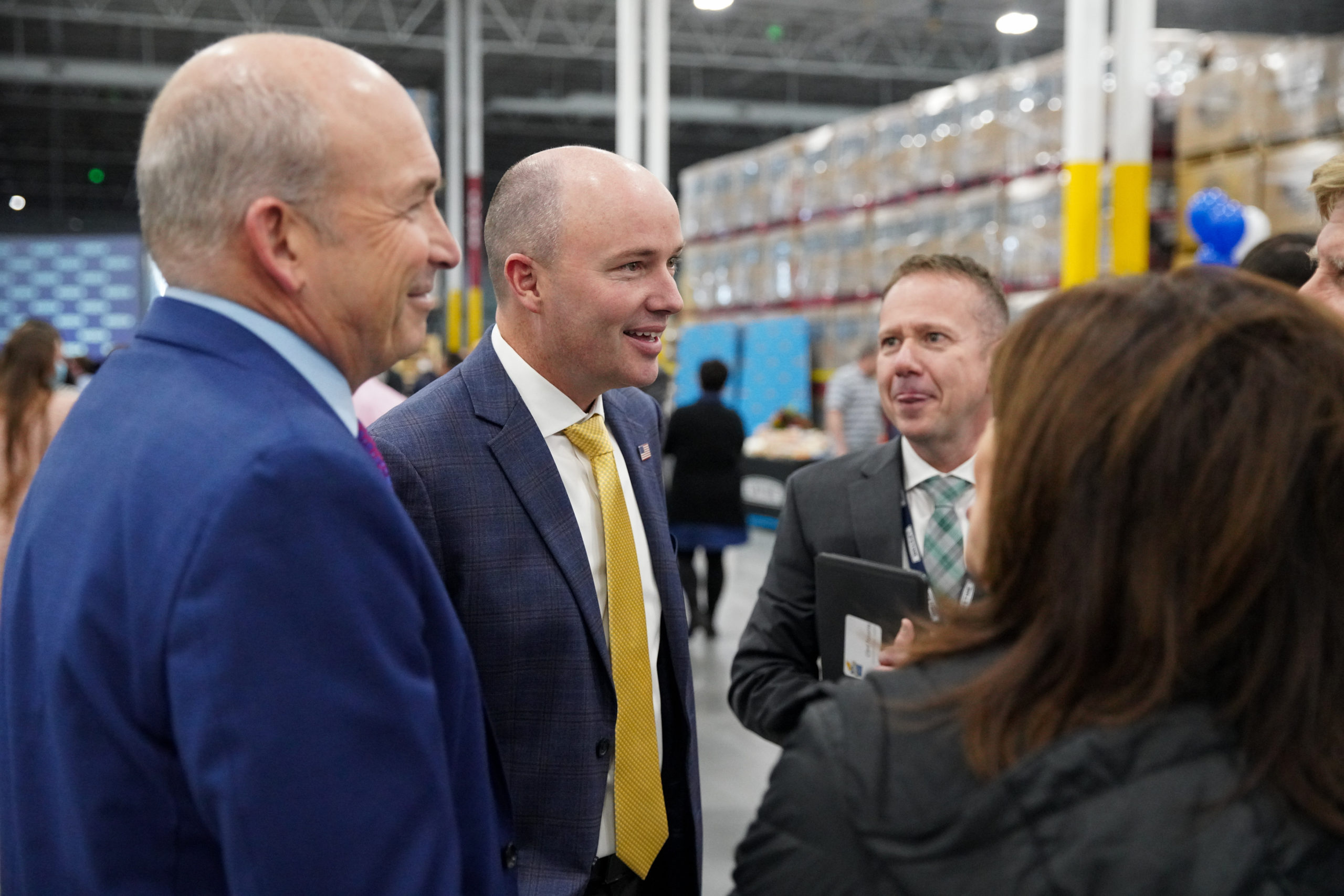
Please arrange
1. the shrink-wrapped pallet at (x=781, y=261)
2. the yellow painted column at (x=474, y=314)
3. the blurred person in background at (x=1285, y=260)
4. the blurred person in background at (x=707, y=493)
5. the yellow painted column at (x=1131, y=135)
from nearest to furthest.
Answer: the blurred person in background at (x=1285, y=260) → the yellow painted column at (x=1131, y=135) → the blurred person in background at (x=707, y=493) → the shrink-wrapped pallet at (x=781, y=261) → the yellow painted column at (x=474, y=314)

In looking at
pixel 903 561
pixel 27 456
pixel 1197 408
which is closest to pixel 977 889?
pixel 1197 408

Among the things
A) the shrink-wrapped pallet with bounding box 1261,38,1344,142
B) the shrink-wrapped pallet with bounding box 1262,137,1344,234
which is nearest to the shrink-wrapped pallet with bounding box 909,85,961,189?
the shrink-wrapped pallet with bounding box 1261,38,1344,142

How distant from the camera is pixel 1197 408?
2.87 ft

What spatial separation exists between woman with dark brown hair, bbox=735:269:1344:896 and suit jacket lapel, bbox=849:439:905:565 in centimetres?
111

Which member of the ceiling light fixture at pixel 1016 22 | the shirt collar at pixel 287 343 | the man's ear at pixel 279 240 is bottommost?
the shirt collar at pixel 287 343

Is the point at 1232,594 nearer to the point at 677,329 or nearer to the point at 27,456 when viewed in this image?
the point at 27,456

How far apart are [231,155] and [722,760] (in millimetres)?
4109

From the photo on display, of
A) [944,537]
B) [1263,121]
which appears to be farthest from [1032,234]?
[944,537]

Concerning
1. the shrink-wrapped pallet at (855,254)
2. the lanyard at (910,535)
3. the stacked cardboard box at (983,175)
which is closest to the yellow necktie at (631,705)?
the lanyard at (910,535)

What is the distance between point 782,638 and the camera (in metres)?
2.08

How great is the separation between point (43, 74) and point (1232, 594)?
20256 mm

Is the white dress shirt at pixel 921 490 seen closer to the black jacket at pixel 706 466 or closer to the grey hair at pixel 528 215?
the grey hair at pixel 528 215

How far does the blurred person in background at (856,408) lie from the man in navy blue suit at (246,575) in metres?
7.67

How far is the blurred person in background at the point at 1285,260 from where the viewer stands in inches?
94.5
